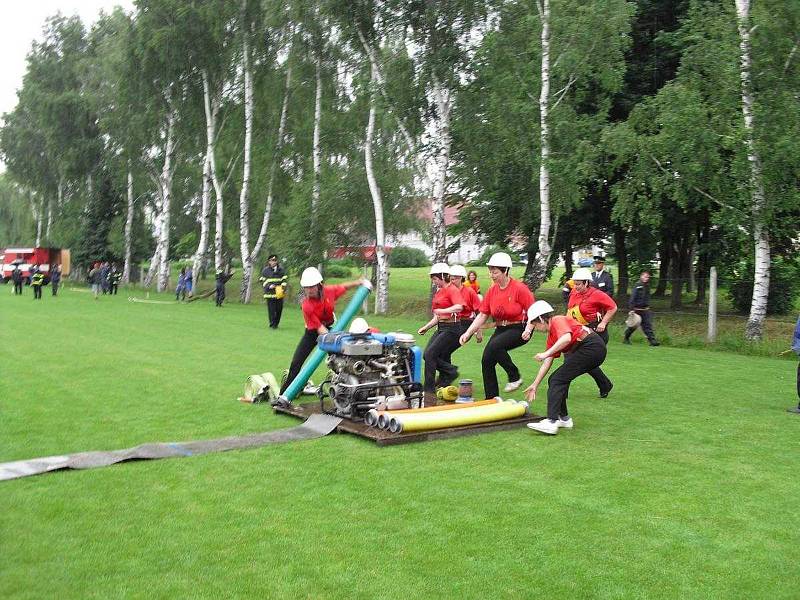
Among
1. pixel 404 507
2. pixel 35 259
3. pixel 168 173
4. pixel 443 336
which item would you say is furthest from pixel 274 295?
pixel 35 259

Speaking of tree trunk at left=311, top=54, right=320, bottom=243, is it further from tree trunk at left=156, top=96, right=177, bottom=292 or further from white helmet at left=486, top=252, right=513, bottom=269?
white helmet at left=486, top=252, right=513, bottom=269

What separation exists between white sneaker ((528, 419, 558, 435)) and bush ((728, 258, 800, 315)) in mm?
16570

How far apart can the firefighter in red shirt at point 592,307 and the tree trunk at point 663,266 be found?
16816 mm

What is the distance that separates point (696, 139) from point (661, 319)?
20.9ft

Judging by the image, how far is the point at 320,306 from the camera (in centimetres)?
1077

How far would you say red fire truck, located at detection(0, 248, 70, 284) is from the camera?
5453cm

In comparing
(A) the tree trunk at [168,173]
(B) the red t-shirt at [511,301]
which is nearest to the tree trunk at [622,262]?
(B) the red t-shirt at [511,301]

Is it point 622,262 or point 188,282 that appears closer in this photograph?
point 622,262

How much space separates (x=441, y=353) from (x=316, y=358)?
2.15m

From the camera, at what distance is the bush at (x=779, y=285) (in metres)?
23.4

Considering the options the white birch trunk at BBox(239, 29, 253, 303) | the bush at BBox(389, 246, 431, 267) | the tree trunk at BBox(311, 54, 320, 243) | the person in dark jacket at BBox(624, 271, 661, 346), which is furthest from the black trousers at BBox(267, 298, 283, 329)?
the bush at BBox(389, 246, 431, 267)

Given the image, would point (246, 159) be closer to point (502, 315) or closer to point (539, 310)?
point (502, 315)

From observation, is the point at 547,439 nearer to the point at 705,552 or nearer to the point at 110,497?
the point at 705,552

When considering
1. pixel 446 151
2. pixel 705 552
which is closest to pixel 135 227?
pixel 446 151
